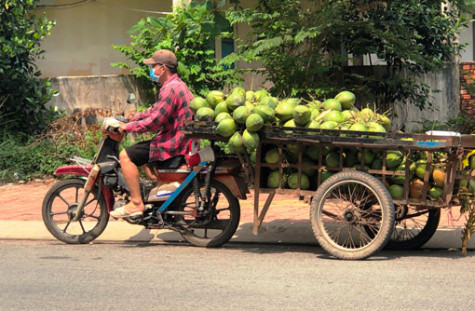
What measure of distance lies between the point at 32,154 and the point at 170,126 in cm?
557

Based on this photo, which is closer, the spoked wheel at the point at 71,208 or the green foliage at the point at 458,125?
the spoked wheel at the point at 71,208

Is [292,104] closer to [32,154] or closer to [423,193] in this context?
[423,193]

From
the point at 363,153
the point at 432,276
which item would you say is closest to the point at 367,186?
the point at 363,153

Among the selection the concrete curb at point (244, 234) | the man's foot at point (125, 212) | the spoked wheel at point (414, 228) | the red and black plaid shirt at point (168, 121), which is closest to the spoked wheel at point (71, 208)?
the man's foot at point (125, 212)

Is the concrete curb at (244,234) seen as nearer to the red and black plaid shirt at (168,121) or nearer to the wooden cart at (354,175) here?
the wooden cart at (354,175)

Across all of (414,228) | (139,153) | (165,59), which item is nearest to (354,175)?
(414,228)

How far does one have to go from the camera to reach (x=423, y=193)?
266 inches

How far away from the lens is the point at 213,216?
7.49 m

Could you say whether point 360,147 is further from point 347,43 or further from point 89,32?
point 89,32

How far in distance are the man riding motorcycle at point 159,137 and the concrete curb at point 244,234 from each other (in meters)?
0.88

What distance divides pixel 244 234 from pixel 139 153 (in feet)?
5.12

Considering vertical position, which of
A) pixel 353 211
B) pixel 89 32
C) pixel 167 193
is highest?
pixel 89 32

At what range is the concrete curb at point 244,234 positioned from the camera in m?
7.91

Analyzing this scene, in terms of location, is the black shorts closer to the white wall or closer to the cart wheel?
the cart wheel
